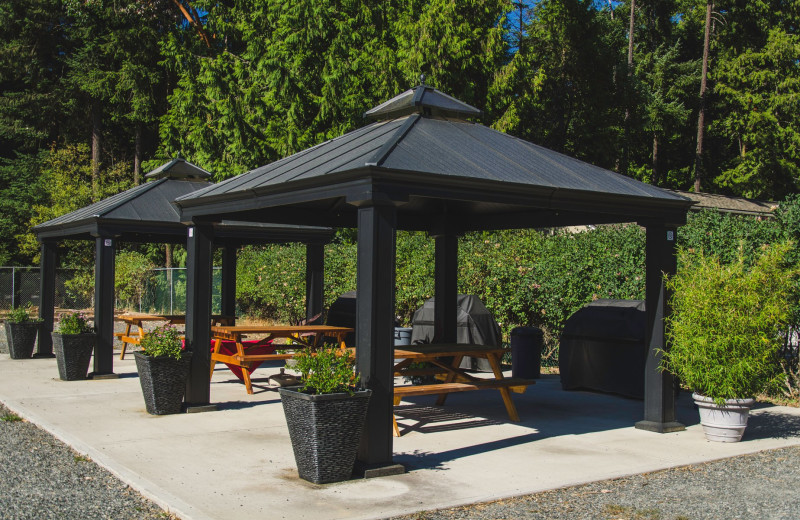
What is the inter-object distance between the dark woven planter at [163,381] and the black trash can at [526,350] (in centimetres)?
550

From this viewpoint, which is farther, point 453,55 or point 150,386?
point 453,55

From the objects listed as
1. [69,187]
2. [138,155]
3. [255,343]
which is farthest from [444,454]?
[138,155]

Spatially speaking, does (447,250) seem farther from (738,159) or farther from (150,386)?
(738,159)

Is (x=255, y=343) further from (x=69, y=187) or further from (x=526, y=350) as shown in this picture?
(x=69, y=187)

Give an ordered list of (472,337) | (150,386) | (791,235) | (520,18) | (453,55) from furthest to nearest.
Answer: (520,18), (453,55), (472,337), (791,235), (150,386)

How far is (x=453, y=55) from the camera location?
2280 cm

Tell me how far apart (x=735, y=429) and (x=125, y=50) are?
32150 millimetres

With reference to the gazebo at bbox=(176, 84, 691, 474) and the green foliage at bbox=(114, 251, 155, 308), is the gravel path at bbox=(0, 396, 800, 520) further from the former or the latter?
the green foliage at bbox=(114, 251, 155, 308)

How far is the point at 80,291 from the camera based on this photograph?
31594 millimetres

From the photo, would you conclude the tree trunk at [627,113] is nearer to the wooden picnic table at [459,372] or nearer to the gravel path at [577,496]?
the wooden picnic table at [459,372]

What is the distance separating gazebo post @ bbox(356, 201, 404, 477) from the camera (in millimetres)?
6484

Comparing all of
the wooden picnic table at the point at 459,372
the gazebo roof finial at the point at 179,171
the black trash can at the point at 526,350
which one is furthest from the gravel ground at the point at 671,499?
the gazebo roof finial at the point at 179,171

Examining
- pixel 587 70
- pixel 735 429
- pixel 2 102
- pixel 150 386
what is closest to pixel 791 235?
pixel 735 429

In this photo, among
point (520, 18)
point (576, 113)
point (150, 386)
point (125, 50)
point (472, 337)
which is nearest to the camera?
point (150, 386)
